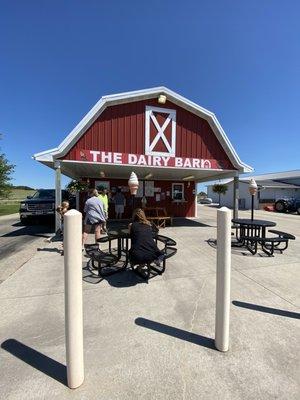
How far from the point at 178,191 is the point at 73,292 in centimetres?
1499

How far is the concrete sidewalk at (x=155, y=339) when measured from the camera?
7.57 ft

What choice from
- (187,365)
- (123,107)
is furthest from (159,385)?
(123,107)

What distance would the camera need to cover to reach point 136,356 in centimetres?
273

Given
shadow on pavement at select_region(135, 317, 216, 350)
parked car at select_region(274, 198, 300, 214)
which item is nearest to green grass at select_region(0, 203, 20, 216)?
shadow on pavement at select_region(135, 317, 216, 350)

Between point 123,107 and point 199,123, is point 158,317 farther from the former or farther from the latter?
point 199,123

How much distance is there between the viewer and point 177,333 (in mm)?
3188

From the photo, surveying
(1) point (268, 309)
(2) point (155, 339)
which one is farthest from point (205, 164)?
(2) point (155, 339)

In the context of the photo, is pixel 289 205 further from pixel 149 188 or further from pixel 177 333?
pixel 177 333

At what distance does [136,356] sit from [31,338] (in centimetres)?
139

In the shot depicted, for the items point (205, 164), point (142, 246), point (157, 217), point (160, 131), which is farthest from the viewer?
point (157, 217)

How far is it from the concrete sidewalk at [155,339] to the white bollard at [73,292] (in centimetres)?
23

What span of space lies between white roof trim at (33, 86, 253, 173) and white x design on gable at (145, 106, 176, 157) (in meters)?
0.55

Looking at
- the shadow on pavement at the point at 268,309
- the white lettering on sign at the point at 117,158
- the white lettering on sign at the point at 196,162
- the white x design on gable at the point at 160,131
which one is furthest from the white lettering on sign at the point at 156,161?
the shadow on pavement at the point at 268,309

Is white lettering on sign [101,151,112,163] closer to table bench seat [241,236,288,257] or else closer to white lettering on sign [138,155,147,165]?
white lettering on sign [138,155,147,165]
